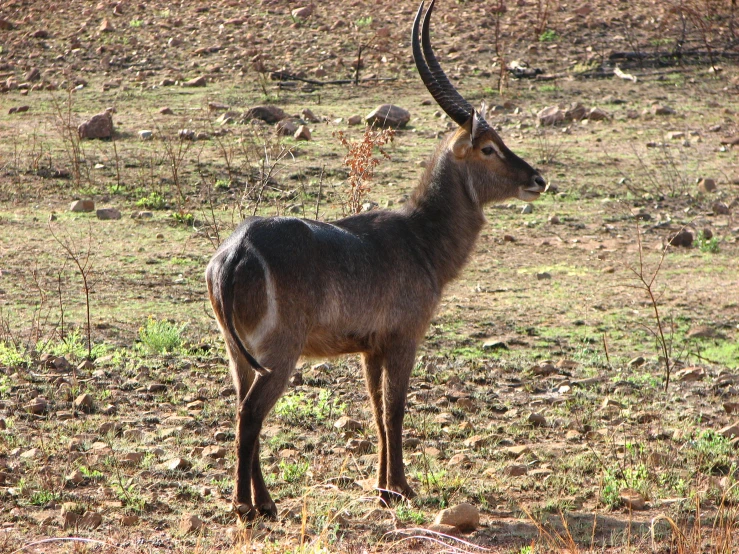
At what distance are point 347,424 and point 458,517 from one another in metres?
1.29

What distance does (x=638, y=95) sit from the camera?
1329 centimetres

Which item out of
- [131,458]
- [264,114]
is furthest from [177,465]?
[264,114]

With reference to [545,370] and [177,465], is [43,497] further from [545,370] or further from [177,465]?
[545,370]

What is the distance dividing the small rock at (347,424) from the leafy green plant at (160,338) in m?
1.57

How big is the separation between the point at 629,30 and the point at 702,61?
4.65ft

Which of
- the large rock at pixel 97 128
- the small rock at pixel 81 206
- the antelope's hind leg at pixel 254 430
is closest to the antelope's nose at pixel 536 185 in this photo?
the antelope's hind leg at pixel 254 430

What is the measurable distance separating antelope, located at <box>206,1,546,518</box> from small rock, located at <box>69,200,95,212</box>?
502 centimetres

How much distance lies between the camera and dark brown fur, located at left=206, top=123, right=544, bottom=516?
13.0 feet

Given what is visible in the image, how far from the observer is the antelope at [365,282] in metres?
3.95

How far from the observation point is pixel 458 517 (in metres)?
4.01

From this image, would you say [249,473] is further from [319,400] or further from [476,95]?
[476,95]

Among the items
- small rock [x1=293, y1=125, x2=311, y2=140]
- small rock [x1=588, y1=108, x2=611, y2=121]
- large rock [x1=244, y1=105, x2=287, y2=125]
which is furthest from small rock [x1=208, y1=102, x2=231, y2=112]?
small rock [x1=588, y1=108, x2=611, y2=121]

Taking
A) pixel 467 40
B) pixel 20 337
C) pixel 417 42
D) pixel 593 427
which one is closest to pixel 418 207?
pixel 417 42

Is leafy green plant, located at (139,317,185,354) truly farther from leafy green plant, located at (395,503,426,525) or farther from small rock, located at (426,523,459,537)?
small rock, located at (426,523,459,537)
